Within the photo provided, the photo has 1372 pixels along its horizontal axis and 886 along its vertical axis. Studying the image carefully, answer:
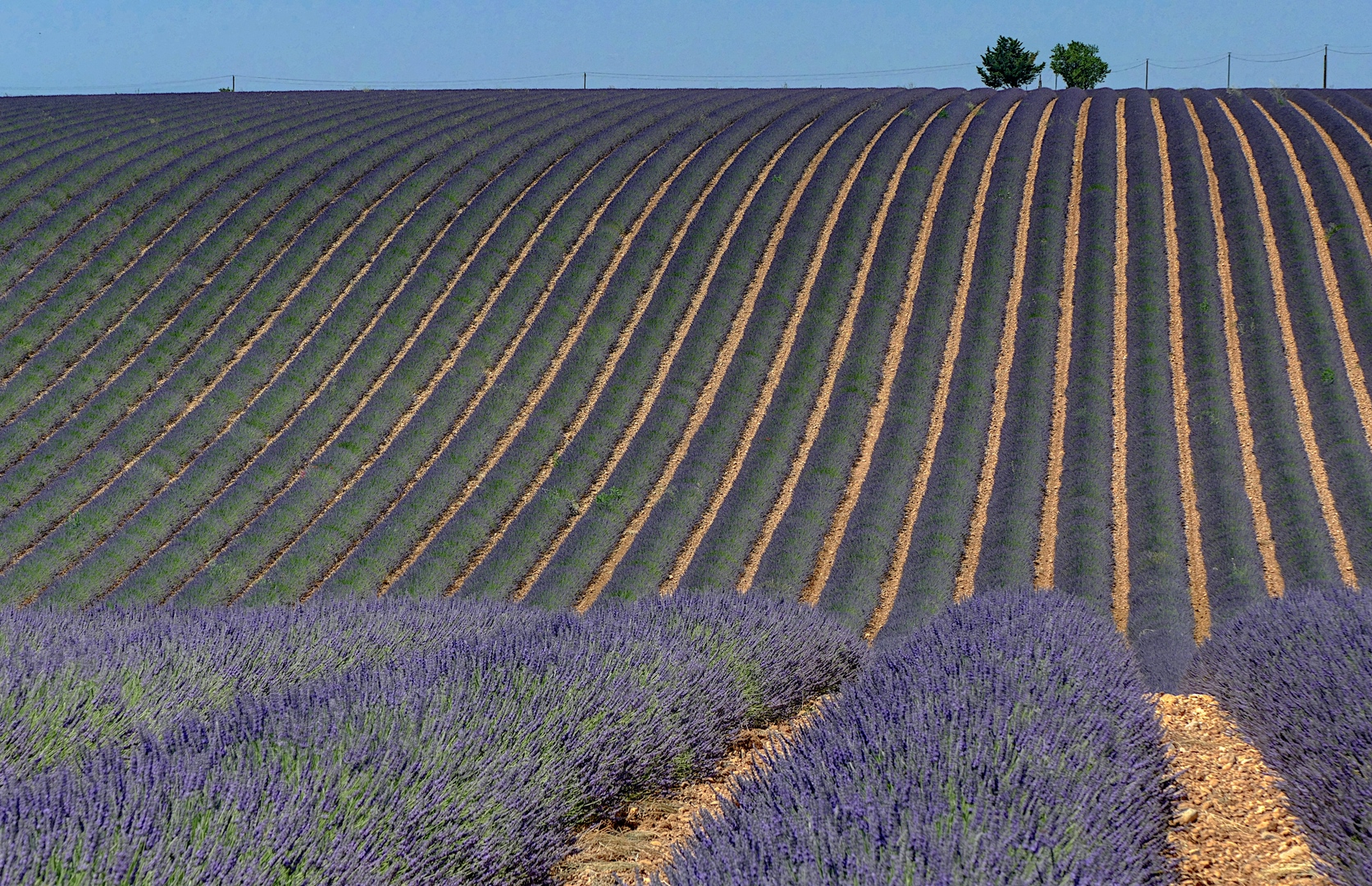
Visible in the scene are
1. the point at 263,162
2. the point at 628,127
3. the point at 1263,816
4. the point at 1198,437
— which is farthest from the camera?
the point at 628,127

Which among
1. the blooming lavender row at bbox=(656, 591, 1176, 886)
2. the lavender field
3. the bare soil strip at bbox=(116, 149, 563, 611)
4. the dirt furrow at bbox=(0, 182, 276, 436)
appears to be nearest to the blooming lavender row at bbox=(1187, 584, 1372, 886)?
the lavender field

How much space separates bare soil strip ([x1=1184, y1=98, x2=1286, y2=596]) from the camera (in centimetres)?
1295

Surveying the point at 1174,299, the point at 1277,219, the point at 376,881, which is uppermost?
the point at 1277,219

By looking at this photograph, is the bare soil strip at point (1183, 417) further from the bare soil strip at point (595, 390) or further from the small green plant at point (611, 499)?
the bare soil strip at point (595, 390)

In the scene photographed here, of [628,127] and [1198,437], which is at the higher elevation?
[628,127]

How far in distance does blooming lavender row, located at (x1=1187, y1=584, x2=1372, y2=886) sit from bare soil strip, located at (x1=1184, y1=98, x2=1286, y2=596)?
5.91m

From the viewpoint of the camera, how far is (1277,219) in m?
20.5

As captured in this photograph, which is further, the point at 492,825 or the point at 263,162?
the point at 263,162

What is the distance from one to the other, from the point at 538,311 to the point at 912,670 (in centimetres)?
1478

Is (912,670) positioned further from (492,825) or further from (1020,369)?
(1020,369)

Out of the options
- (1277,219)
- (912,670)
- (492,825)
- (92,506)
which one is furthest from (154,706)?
(1277,219)

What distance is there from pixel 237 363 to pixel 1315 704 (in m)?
16.1

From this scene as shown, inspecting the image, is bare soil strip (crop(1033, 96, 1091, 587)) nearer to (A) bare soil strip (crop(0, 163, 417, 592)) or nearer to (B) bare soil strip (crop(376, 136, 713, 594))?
(B) bare soil strip (crop(376, 136, 713, 594))

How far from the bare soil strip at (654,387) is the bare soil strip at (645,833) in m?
8.11
